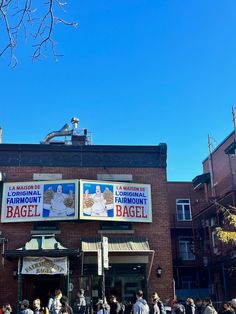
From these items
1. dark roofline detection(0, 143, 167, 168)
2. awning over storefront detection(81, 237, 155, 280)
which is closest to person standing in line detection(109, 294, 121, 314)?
awning over storefront detection(81, 237, 155, 280)

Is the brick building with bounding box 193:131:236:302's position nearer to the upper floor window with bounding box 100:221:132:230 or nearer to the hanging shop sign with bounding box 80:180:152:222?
the hanging shop sign with bounding box 80:180:152:222

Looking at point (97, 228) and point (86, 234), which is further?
point (97, 228)

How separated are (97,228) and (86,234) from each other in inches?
21.5

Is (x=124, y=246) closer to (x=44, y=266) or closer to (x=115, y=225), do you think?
(x=115, y=225)

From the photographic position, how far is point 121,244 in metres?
19.0

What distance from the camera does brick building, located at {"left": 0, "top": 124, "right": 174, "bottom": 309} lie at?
728 inches

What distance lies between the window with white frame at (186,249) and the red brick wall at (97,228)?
14.3 m

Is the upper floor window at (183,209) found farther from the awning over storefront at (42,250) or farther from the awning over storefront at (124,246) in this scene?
the awning over storefront at (42,250)

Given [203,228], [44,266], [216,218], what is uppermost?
[216,218]

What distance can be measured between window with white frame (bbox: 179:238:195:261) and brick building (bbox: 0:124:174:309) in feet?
47.7

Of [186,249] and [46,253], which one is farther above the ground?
[186,249]

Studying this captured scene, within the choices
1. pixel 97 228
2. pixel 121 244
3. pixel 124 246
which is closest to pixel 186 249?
pixel 97 228

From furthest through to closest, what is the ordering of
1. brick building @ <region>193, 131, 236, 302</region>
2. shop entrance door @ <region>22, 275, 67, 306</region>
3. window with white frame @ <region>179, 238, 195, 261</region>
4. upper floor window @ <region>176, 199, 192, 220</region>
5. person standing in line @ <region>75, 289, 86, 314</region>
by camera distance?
upper floor window @ <region>176, 199, 192, 220</region>
window with white frame @ <region>179, 238, 195, 261</region>
brick building @ <region>193, 131, 236, 302</region>
shop entrance door @ <region>22, 275, 67, 306</region>
person standing in line @ <region>75, 289, 86, 314</region>

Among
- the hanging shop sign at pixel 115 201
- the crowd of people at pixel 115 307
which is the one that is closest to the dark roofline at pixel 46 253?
the crowd of people at pixel 115 307
